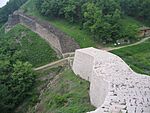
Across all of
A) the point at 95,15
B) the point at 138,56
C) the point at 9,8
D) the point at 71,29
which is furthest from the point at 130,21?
the point at 9,8

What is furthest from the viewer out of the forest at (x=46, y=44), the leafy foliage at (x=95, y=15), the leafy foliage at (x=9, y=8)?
the leafy foliage at (x=9, y=8)

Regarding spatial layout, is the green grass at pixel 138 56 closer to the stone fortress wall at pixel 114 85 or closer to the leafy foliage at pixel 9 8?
the stone fortress wall at pixel 114 85

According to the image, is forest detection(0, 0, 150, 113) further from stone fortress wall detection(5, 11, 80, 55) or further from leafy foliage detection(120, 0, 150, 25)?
stone fortress wall detection(5, 11, 80, 55)

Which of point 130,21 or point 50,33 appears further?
point 130,21

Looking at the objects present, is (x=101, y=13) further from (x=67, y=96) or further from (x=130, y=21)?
(x=67, y=96)

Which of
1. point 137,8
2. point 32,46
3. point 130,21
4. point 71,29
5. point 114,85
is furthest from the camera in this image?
point 137,8

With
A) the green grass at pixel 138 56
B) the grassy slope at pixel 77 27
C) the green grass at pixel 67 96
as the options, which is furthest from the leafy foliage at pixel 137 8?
A: the green grass at pixel 67 96

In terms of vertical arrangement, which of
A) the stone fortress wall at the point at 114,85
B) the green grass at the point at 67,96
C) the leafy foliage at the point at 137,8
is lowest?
the leafy foliage at the point at 137,8
